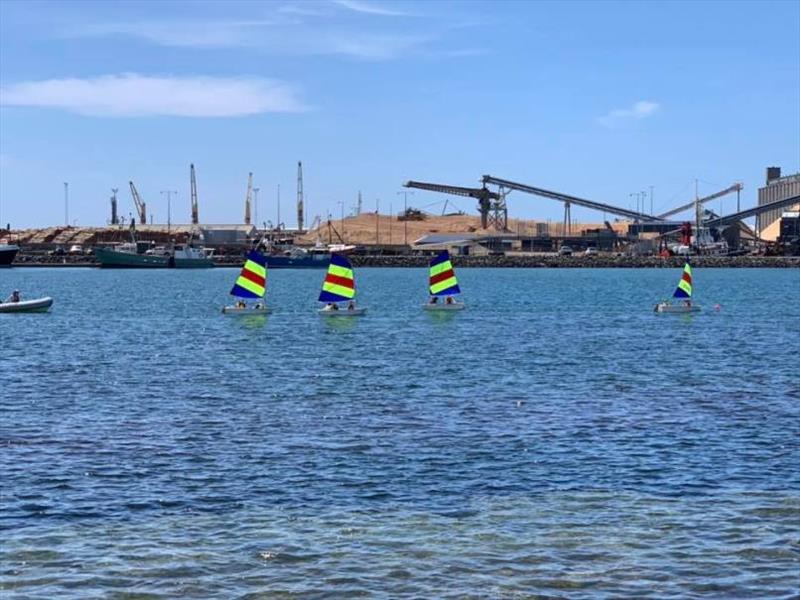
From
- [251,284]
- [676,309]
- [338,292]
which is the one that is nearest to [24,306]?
[251,284]

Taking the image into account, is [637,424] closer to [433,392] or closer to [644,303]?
[433,392]

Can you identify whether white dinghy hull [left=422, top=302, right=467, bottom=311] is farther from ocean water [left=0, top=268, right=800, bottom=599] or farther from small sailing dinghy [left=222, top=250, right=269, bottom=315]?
ocean water [left=0, top=268, right=800, bottom=599]

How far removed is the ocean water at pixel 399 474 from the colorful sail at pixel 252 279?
27.3m

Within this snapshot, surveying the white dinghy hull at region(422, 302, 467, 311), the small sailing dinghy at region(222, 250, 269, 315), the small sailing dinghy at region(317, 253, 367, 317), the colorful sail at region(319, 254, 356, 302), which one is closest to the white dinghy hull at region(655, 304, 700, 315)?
the white dinghy hull at region(422, 302, 467, 311)

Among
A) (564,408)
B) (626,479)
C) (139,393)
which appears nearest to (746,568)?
(626,479)

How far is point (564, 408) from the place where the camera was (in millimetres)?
41500

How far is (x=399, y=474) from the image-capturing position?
97.3 ft

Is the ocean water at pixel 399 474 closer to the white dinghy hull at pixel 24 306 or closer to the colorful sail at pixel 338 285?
the colorful sail at pixel 338 285

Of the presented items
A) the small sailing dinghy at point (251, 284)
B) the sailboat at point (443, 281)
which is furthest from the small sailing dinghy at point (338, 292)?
the sailboat at point (443, 281)

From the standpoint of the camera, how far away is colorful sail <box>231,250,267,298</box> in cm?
9121

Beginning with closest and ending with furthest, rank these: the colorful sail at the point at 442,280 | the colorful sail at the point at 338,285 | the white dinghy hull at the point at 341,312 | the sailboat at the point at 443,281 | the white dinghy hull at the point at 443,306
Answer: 1. the colorful sail at the point at 338,285
2. the white dinghy hull at the point at 341,312
3. the sailboat at the point at 443,281
4. the colorful sail at the point at 442,280
5. the white dinghy hull at the point at 443,306

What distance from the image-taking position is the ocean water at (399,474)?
2178cm

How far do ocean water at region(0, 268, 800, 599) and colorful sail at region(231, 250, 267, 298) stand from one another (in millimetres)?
27278

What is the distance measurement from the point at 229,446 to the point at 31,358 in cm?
3021
